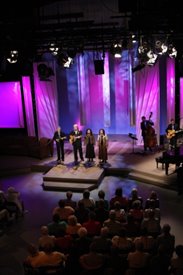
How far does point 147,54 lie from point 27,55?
3.70 metres

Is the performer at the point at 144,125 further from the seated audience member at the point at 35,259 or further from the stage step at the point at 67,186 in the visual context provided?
the seated audience member at the point at 35,259

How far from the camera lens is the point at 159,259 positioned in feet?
18.7

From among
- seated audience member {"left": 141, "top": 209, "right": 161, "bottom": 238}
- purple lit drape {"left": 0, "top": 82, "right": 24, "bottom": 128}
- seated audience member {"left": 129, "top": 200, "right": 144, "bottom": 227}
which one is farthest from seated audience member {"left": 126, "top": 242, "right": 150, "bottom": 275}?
purple lit drape {"left": 0, "top": 82, "right": 24, "bottom": 128}

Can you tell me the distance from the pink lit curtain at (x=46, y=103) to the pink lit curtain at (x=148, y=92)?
11.2 ft

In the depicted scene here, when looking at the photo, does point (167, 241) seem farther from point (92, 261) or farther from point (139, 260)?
point (92, 261)

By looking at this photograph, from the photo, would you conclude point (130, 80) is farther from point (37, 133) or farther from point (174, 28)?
point (174, 28)

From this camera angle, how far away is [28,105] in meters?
16.1

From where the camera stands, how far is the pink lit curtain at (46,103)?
622 inches

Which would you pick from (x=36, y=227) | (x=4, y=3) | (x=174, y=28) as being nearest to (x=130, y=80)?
(x=174, y=28)

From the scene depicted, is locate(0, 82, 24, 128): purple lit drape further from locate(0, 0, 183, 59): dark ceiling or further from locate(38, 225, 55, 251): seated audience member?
locate(38, 225, 55, 251): seated audience member

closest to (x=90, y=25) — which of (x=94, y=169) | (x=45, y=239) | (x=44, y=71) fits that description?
(x=44, y=71)

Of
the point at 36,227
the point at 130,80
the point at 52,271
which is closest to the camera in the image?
the point at 52,271

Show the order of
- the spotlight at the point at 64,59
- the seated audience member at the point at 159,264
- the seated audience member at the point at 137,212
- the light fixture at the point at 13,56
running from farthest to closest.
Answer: the spotlight at the point at 64,59
the light fixture at the point at 13,56
the seated audience member at the point at 137,212
the seated audience member at the point at 159,264

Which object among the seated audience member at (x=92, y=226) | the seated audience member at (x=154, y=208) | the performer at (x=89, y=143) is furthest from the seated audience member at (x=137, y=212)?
the performer at (x=89, y=143)
